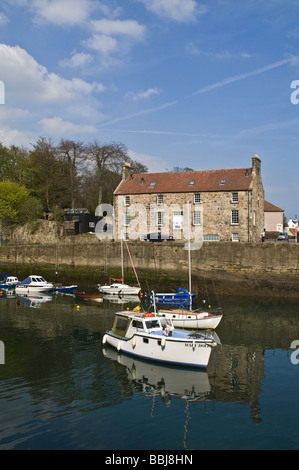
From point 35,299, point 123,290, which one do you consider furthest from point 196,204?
point 35,299

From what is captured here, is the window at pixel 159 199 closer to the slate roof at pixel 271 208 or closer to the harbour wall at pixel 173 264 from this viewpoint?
the harbour wall at pixel 173 264

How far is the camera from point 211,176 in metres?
44.4

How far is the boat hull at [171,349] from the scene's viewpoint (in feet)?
51.6

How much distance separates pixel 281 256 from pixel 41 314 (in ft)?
64.7

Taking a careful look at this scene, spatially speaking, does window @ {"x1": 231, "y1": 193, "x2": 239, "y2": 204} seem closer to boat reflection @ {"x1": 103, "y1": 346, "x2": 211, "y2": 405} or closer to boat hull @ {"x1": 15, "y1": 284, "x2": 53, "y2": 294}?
boat hull @ {"x1": 15, "y1": 284, "x2": 53, "y2": 294}

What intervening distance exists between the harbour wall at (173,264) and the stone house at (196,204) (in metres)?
4.87

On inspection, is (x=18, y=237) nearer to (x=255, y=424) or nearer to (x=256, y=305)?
(x=256, y=305)

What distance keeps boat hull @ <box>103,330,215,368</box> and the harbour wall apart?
18.5m

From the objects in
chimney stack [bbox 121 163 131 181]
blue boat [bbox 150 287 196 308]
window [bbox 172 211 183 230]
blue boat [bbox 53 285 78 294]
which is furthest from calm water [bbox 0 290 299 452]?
chimney stack [bbox 121 163 131 181]

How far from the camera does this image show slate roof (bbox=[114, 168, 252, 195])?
139ft

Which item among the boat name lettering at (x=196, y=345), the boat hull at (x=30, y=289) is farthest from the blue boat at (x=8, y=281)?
the boat name lettering at (x=196, y=345)
